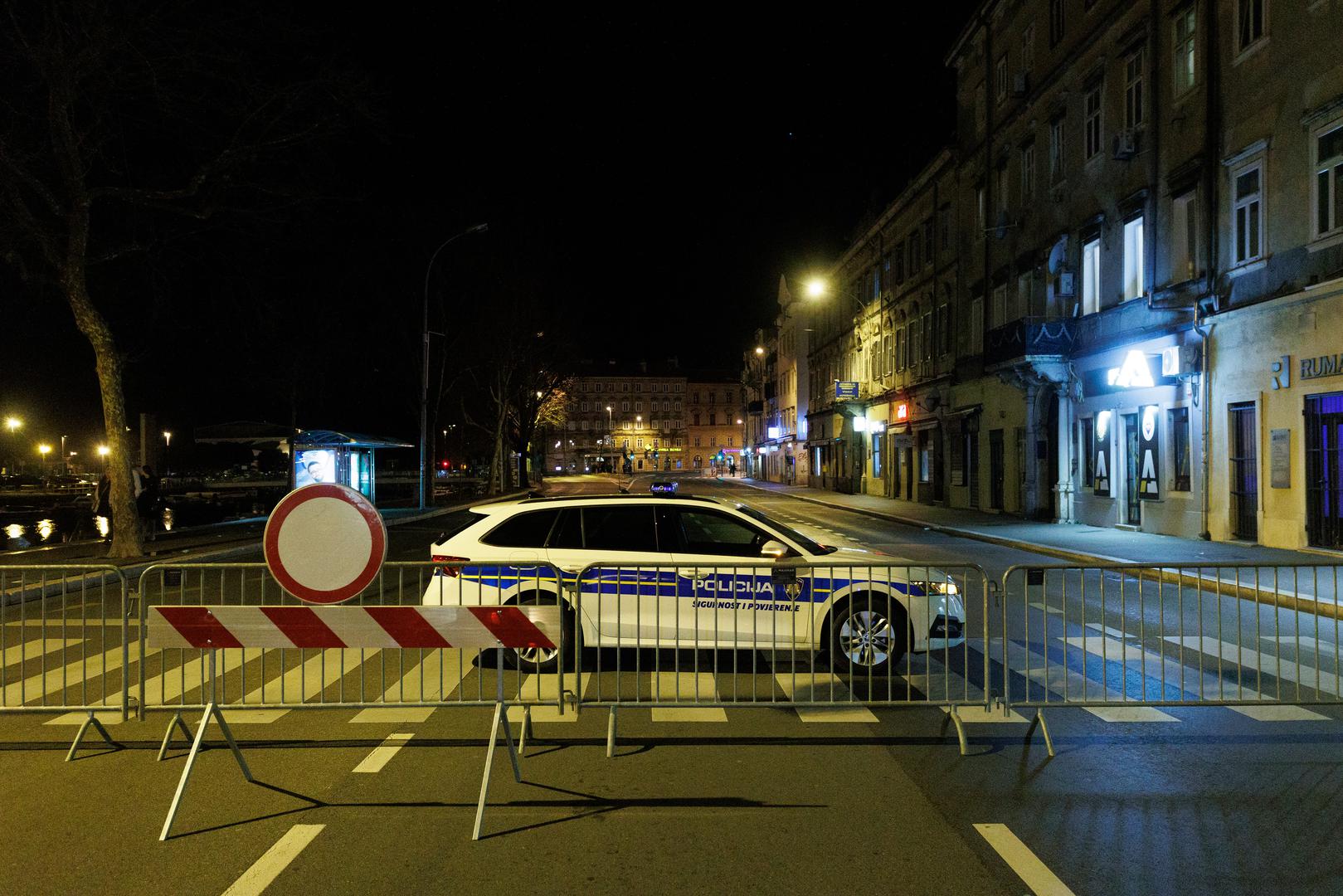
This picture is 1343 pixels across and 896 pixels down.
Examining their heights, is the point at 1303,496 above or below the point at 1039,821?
above

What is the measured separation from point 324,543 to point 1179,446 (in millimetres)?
20106

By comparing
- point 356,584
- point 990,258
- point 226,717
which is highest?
point 990,258

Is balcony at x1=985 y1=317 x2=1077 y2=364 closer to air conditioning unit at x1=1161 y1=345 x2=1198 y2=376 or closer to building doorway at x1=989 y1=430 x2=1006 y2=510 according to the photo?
air conditioning unit at x1=1161 y1=345 x2=1198 y2=376

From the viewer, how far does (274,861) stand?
14.0ft

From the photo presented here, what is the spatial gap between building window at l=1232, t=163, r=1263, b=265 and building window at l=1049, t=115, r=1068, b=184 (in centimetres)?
796

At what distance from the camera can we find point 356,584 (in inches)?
223

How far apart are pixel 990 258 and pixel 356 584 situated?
1142 inches

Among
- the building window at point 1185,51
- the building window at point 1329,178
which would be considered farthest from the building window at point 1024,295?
the building window at point 1329,178

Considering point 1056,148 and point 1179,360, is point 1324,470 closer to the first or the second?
point 1179,360

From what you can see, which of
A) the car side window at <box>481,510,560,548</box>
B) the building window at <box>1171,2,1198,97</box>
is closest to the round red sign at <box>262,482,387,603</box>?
the car side window at <box>481,510,560,548</box>

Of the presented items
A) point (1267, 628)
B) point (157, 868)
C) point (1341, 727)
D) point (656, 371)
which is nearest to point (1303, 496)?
point (1267, 628)

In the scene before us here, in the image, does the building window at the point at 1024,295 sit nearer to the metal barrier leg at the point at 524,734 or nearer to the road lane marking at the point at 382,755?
the metal barrier leg at the point at 524,734

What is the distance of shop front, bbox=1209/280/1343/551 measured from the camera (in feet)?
53.9

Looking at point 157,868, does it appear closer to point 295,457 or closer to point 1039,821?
point 1039,821
